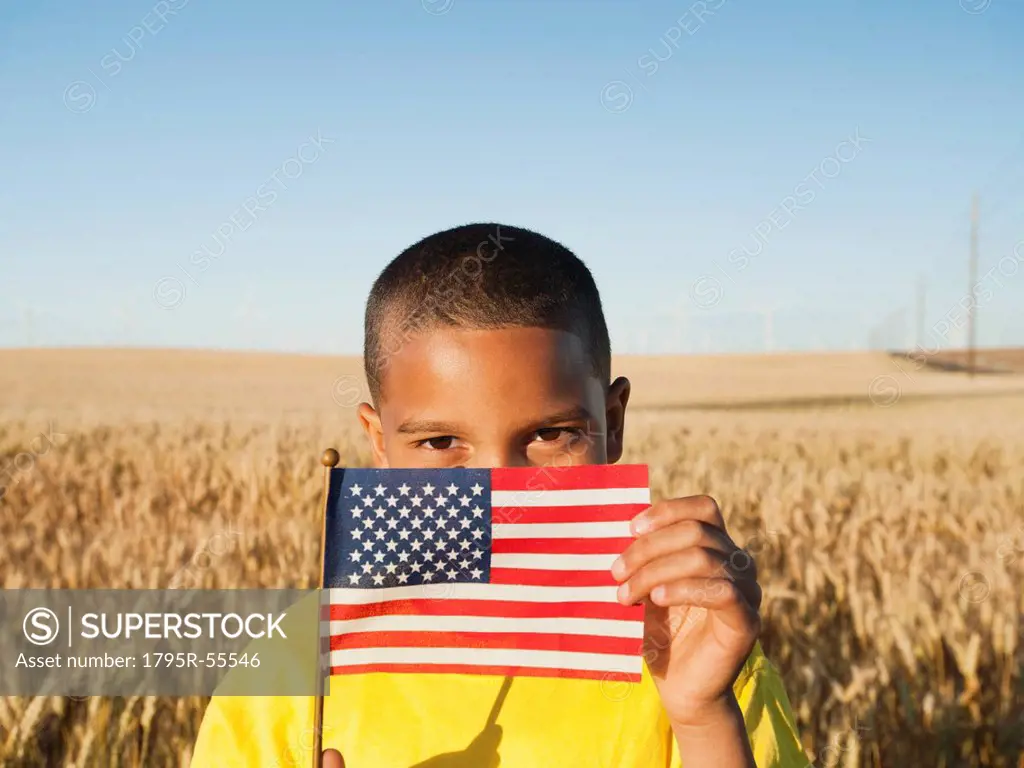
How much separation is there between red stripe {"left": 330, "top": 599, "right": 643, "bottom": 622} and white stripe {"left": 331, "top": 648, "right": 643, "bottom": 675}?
75mm

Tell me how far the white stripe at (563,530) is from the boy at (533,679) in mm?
83

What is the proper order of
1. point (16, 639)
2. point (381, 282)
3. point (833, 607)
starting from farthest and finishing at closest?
point (833, 607), point (16, 639), point (381, 282)

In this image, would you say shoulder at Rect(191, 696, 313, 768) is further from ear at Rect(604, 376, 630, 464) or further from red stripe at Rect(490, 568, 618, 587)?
ear at Rect(604, 376, 630, 464)

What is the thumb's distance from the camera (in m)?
1.84

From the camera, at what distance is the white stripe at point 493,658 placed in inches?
81.0

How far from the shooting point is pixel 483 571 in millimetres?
2193

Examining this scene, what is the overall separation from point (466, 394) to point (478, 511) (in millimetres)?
274

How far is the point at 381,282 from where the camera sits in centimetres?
287

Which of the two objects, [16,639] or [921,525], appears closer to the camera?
[16,639]

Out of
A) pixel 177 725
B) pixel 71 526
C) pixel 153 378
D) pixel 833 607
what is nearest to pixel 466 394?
pixel 177 725

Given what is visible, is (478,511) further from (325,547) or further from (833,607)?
(833,607)

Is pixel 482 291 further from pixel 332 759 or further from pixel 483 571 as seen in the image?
pixel 332 759

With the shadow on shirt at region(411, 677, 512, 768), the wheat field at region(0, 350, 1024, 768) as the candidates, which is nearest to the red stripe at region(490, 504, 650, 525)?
the shadow on shirt at region(411, 677, 512, 768)

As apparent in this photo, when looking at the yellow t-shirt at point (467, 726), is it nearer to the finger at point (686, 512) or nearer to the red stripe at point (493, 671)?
the red stripe at point (493, 671)
